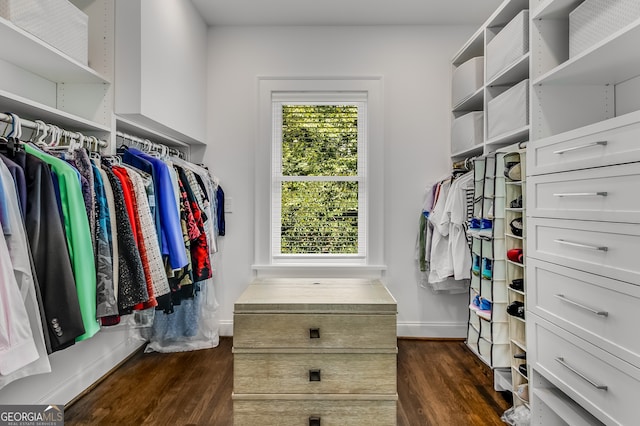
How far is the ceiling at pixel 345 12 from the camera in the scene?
2811mm

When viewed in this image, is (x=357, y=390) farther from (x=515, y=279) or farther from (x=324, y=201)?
(x=324, y=201)

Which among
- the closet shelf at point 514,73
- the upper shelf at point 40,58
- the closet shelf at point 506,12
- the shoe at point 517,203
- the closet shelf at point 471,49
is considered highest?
the closet shelf at point 471,49

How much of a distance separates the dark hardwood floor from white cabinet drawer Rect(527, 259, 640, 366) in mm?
749

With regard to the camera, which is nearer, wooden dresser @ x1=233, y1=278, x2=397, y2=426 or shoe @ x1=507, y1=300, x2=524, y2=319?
wooden dresser @ x1=233, y1=278, x2=397, y2=426

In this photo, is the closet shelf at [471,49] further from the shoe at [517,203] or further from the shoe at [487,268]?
the shoe at [487,268]

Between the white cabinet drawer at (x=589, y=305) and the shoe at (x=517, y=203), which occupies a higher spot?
the shoe at (x=517, y=203)

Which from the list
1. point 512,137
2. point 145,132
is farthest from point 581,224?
point 145,132

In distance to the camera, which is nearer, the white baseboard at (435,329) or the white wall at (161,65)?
the white wall at (161,65)

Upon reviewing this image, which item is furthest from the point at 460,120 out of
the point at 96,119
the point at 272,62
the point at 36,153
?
the point at 36,153

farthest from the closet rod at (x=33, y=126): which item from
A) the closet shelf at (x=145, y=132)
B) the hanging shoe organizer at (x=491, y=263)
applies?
the hanging shoe organizer at (x=491, y=263)

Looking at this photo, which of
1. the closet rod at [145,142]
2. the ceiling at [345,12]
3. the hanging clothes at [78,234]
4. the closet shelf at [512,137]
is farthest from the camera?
the ceiling at [345,12]

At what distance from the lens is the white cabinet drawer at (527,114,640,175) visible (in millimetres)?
1229

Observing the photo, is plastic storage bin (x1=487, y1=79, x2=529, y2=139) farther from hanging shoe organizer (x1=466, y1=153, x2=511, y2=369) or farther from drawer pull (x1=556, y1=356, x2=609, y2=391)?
drawer pull (x1=556, y1=356, x2=609, y2=391)

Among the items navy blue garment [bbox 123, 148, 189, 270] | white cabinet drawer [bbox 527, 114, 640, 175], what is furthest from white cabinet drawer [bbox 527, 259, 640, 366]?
navy blue garment [bbox 123, 148, 189, 270]
